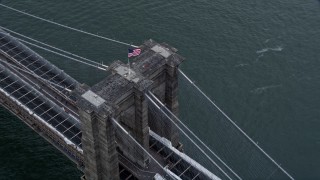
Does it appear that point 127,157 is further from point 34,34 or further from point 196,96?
point 34,34

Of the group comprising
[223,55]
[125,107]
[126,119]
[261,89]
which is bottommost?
[261,89]

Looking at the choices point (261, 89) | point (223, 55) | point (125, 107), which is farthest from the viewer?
point (223, 55)

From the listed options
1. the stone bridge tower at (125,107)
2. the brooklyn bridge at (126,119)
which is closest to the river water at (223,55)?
the brooklyn bridge at (126,119)

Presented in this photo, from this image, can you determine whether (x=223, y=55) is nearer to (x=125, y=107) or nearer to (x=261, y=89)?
(x=261, y=89)

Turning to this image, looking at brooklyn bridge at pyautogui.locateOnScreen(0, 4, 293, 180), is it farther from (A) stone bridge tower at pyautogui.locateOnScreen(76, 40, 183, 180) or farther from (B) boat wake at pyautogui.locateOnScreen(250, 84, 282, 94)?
(B) boat wake at pyautogui.locateOnScreen(250, 84, 282, 94)

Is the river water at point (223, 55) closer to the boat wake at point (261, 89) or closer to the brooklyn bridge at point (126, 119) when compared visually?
the boat wake at point (261, 89)

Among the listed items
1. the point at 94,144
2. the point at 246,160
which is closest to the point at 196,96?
the point at 246,160

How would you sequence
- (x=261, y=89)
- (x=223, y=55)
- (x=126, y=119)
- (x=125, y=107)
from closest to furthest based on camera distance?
(x=125, y=107) < (x=126, y=119) < (x=261, y=89) < (x=223, y=55)

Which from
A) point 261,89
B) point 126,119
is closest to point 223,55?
point 261,89
